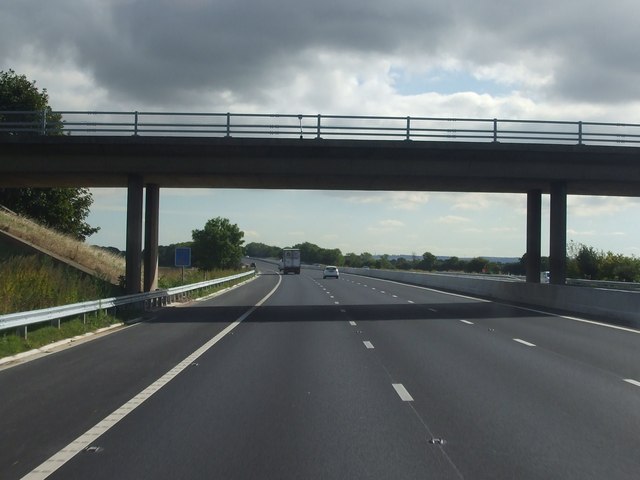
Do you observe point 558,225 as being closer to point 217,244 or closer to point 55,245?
point 55,245

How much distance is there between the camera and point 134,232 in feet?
99.1

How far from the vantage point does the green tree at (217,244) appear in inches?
4193

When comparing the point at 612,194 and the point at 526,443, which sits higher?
the point at 612,194

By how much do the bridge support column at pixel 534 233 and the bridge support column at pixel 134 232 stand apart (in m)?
17.5

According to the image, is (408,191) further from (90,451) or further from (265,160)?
(90,451)

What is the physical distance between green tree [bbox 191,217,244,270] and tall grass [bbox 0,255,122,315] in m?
79.1

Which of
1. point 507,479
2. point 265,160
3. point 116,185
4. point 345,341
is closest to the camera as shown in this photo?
point 507,479

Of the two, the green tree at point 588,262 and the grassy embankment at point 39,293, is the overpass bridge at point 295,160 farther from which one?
the green tree at point 588,262

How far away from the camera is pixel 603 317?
25.8 m

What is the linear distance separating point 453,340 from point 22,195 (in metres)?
40.6

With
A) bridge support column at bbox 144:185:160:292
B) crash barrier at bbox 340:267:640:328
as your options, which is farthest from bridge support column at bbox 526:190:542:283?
bridge support column at bbox 144:185:160:292

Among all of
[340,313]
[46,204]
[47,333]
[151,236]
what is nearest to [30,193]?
[46,204]

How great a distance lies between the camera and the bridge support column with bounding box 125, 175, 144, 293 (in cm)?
3020

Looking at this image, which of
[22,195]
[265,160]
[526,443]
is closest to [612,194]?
[265,160]
